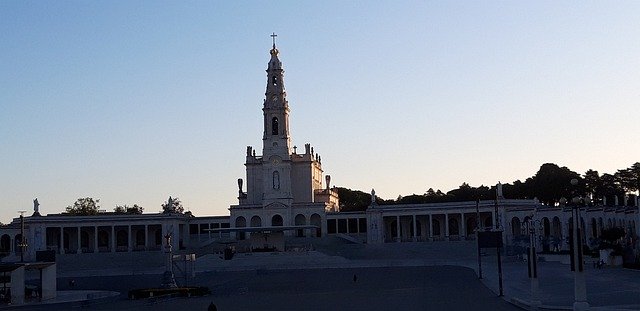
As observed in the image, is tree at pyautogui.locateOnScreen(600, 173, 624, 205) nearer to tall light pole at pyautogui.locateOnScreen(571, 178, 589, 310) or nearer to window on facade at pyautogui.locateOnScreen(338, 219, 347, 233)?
window on facade at pyautogui.locateOnScreen(338, 219, 347, 233)

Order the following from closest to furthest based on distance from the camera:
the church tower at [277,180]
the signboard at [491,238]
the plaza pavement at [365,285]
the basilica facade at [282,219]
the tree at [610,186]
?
1. the plaza pavement at [365,285]
2. the signboard at [491,238]
3. the basilica facade at [282,219]
4. the church tower at [277,180]
5. the tree at [610,186]

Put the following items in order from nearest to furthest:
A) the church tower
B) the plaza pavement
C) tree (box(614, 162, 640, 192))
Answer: the plaza pavement
the church tower
tree (box(614, 162, 640, 192))

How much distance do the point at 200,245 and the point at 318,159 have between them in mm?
24733

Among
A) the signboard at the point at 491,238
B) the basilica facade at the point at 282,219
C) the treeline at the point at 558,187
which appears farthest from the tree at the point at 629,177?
the signboard at the point at 491,238

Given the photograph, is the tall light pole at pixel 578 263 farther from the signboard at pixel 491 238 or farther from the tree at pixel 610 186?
the tree at pixel 610 186

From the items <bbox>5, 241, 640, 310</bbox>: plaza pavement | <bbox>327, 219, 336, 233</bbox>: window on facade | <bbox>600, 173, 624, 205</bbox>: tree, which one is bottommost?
<bbox>5, 241, 640, 310</bbox>: plaza pavement

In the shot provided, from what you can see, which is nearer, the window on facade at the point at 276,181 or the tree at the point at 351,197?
the window on facade at the point at 276,181

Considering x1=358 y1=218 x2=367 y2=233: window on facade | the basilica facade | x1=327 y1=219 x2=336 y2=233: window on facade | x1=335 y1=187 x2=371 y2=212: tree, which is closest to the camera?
the basilica facade

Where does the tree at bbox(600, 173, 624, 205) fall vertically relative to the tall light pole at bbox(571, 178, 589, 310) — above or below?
above

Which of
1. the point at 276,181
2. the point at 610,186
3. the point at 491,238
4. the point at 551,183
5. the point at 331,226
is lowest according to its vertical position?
the point at 491,238

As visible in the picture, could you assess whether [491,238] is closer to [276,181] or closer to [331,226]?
[276,181]

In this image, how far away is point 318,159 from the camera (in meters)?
123

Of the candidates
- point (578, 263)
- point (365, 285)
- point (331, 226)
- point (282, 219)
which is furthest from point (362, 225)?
point (578, 263)

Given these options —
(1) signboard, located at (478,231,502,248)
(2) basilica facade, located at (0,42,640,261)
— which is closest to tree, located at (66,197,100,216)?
(2) basilica facade, located at (0,42,640,261)
